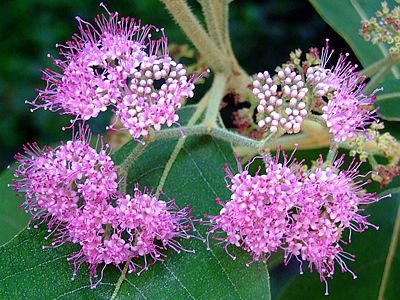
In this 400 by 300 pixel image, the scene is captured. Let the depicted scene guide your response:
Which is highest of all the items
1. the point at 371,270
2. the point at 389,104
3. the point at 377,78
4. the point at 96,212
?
the point at 96,212

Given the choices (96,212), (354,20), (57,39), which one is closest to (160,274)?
(96,212)

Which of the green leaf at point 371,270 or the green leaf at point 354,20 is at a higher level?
the green leaf at point 354,20

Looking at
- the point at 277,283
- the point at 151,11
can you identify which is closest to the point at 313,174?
the point at 277,283

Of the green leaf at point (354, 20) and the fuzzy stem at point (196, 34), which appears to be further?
the green leaf at point (354, 20)

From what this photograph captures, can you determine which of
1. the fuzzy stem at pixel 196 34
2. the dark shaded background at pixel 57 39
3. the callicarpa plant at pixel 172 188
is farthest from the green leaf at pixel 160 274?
the dark shaded background at pixel 57 39

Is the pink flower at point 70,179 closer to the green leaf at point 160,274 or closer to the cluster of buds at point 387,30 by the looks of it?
the green leaf at point 160,274

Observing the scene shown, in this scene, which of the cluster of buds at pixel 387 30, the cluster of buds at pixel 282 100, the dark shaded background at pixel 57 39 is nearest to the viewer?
the cluster of buds at pixel 282 100

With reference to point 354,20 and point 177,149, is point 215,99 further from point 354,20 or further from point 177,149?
point 354,20
